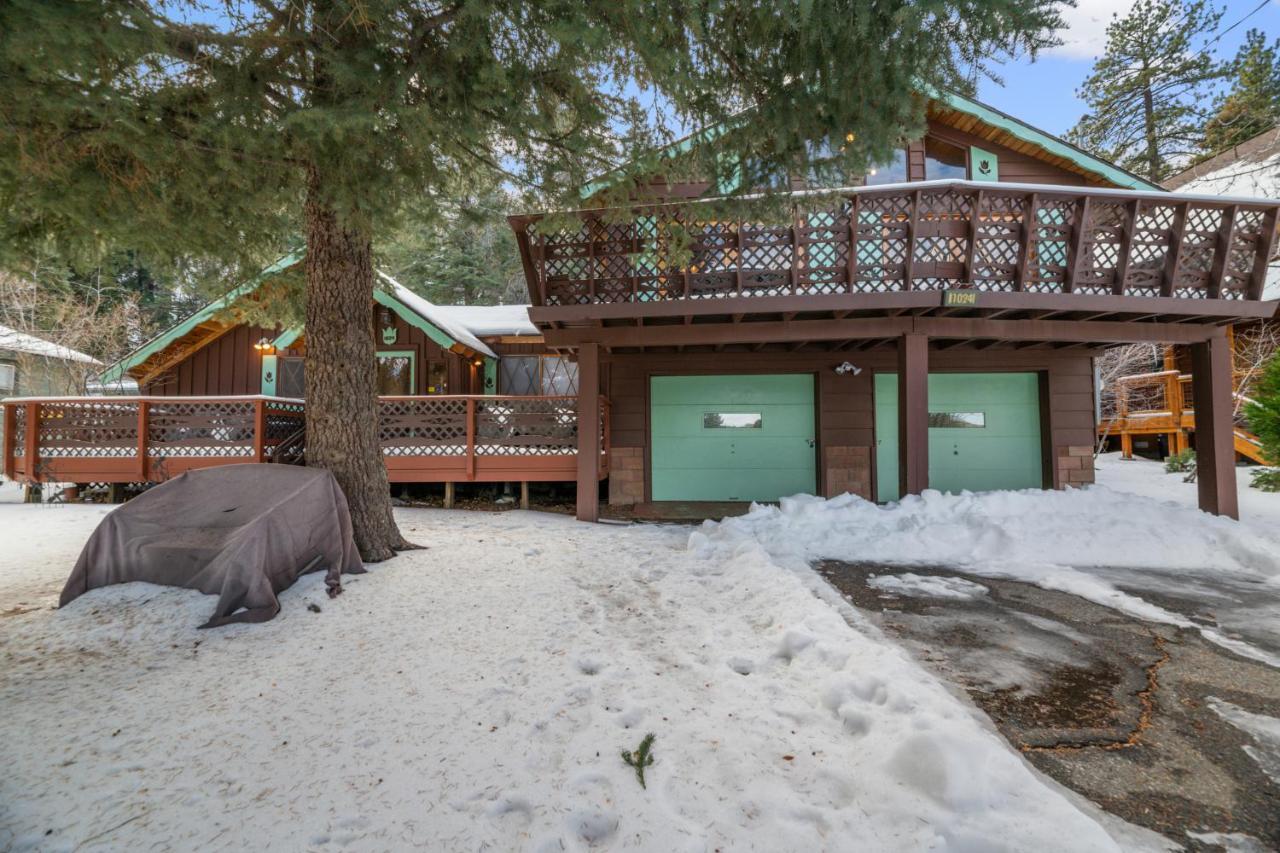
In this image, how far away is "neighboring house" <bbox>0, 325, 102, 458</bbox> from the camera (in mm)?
12547

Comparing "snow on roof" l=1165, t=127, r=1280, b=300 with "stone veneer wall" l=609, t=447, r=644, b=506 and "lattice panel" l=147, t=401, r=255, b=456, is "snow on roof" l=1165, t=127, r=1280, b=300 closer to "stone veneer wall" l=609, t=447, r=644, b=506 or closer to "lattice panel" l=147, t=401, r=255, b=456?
"stone veneer wall" l=609, t=447, r=644, b=506

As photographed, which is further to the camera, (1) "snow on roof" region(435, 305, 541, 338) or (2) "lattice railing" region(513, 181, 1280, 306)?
(1) "snow on roof" region(435, 305, 541, 338)

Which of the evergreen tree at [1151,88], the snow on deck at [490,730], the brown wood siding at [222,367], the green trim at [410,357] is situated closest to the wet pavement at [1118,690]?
the snow on deck at [490,730]

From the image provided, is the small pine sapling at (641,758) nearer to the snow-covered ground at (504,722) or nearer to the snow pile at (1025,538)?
the snow-covered ground at (504,722)

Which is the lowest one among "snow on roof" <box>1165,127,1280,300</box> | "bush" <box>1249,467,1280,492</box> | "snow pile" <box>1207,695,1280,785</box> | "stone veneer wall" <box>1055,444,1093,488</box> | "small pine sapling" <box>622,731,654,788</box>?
"snow pile" <box>1207,695,1280,785</box>

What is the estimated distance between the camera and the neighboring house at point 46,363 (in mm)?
12547

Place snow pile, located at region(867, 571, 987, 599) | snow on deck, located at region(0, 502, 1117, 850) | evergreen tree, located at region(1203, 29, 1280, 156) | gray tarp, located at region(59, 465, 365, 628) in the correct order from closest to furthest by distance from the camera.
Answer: snow on deck, located at region(0, 502, 1117, 850) < gray tarp, located at region(59, 465, 365, 628) < snow pile, located at region(867, 571, 987, 599) < evergreen tree, located at region(1203, 29, 1280, 156)

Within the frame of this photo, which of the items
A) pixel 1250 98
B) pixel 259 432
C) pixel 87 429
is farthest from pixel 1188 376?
pixel 87 429

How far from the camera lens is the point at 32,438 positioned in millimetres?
7543

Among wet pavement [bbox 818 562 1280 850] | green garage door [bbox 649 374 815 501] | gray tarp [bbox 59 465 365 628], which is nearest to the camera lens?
wet pavement [bbox 818 562 1280 850]

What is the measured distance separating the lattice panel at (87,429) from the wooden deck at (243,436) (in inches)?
0.6

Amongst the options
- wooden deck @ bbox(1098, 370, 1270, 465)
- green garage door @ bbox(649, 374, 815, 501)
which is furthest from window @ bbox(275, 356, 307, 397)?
wooden deck @ bbox(1098, 370, 1270, 465)

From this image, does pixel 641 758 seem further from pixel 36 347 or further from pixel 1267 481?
pixel 36 347

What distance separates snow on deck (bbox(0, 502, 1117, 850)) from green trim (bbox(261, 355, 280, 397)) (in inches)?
338
